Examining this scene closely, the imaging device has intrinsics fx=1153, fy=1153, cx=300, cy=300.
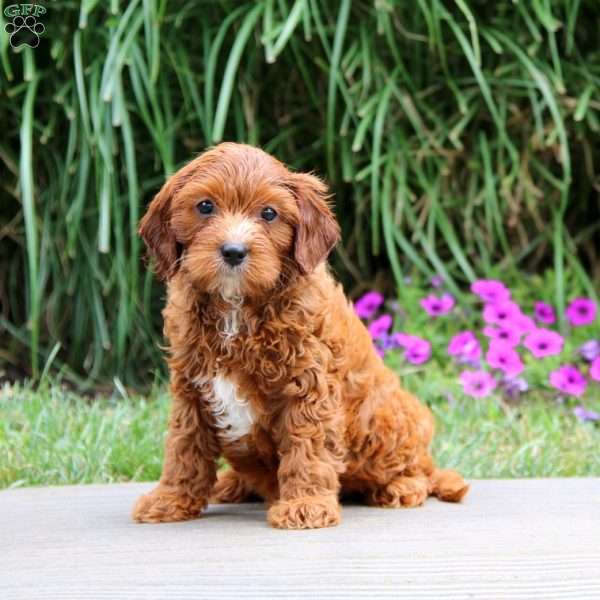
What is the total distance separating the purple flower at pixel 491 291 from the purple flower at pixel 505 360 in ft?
1.01

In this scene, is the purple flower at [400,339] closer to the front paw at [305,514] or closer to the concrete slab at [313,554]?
the concrete slab at [313,554]

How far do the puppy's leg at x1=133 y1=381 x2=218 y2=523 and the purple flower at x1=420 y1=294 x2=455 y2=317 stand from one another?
2782 millimetres

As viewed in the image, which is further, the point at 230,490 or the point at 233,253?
the point at 230,490

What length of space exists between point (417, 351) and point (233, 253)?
3.00 meters

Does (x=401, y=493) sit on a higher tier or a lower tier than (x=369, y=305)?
lower

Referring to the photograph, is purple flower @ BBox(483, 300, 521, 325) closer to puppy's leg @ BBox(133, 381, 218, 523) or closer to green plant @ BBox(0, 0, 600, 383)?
green plant @ BBox(0, 0, 600, 383)

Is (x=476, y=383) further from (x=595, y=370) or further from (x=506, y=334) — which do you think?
(x=595, y=370)

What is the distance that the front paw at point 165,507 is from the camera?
3682mm

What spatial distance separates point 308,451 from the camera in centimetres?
353

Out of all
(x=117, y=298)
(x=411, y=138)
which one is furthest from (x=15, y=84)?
(x=411, y=138)

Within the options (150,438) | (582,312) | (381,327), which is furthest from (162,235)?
(582,312)

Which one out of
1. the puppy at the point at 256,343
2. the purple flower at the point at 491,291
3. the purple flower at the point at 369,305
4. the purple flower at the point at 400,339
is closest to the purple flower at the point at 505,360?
the purple flower at the point at 491,291

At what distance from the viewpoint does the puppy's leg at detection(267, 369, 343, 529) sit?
3523 mm

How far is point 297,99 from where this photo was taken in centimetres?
671
